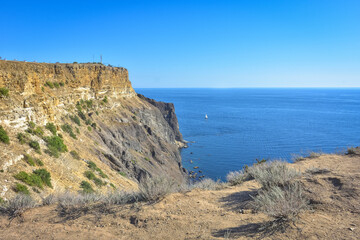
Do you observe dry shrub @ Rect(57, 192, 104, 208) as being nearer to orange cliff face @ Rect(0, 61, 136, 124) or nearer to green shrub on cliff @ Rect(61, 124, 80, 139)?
orange cliff face @ Rect(0, 61, 136, 124)

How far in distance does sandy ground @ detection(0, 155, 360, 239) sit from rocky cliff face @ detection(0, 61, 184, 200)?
3.09m

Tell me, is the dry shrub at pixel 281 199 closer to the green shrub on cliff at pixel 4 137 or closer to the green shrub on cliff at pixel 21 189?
the green shrub on cliff at pixel 21 189

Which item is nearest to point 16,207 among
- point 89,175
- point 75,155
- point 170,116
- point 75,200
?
point 75,200

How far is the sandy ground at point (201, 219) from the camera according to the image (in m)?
5.48

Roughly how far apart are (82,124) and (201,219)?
1023 inches

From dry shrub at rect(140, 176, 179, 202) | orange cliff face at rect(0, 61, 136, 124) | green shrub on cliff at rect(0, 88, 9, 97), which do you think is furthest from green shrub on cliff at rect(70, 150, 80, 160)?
dry shrub at rect(140, 176, 179, 202)

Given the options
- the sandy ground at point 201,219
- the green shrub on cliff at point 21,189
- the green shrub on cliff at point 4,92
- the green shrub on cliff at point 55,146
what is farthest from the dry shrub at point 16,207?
the green shrub on cliff at point 4,92

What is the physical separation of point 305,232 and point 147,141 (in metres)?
37.9

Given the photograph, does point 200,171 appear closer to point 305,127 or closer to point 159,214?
point 159,214

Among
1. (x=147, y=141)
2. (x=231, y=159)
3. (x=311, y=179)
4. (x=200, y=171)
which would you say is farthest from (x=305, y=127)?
(x=311, y=179)

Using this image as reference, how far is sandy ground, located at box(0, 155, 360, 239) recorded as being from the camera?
548 cm

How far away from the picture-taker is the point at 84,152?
2253cm

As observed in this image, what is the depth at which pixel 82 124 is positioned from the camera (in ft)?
94.9

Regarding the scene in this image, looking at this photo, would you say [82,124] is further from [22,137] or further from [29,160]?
[29,160]
